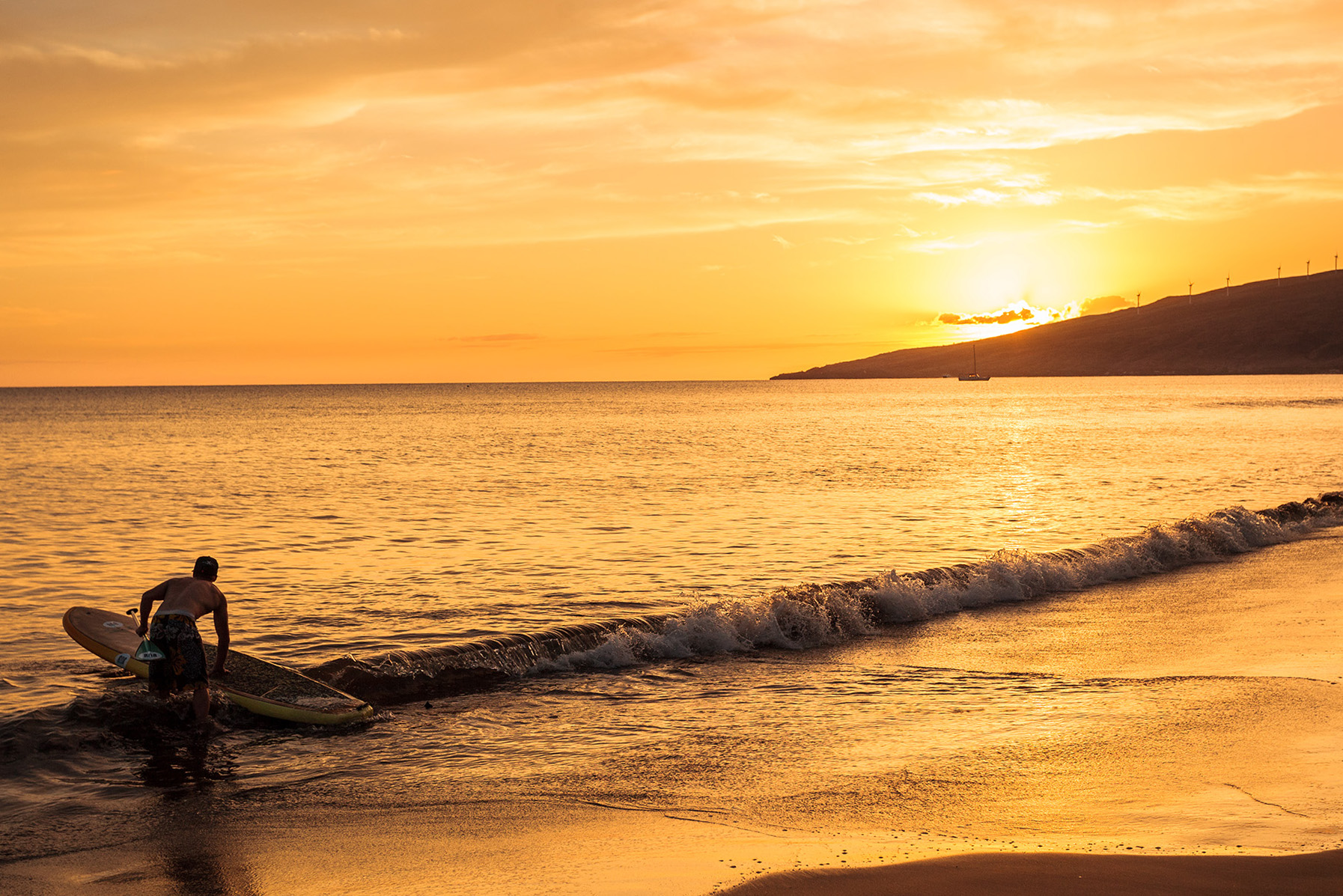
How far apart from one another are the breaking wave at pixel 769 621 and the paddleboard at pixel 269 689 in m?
1.03

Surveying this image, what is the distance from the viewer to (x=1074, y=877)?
6953 millimetres

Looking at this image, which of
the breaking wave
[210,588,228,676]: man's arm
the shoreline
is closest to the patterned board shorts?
[210,588,228,676]: man's arm

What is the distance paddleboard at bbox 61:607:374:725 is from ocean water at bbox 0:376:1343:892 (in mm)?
225

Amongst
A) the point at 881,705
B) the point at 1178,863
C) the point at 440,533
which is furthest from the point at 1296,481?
the point at 1178,863

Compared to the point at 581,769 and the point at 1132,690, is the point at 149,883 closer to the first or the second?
the point at 581,769

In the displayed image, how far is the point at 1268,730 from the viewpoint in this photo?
10.7 metres

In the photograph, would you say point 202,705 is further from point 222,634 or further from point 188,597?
point 188,597

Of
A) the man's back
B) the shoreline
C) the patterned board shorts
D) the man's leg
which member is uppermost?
the man's back

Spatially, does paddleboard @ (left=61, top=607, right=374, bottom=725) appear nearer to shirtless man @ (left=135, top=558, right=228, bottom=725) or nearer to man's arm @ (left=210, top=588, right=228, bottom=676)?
man's arm @ (left=210, top=588, right=228, bottom=676)

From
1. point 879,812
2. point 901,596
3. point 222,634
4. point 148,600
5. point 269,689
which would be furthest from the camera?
point 901,596

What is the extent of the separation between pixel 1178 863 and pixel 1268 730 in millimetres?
4465

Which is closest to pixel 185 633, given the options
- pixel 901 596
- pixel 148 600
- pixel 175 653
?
pixel 175 653

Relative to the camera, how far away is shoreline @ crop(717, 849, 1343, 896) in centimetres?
671

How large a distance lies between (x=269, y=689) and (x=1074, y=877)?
9573 millimetres
